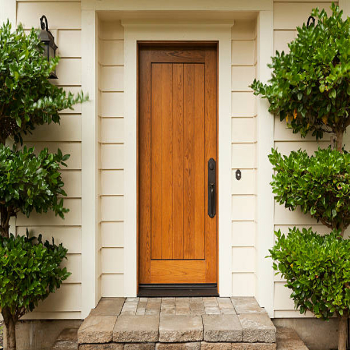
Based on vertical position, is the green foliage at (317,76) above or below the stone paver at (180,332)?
above

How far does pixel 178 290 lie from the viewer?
9.29 feet

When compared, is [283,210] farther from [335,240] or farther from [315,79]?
[315,79]

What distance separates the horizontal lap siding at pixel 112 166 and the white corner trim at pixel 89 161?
0.52ft

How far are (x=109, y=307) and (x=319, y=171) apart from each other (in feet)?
5.91

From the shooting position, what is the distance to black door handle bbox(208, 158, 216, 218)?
2838mm

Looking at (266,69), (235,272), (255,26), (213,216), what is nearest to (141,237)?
(213,216)

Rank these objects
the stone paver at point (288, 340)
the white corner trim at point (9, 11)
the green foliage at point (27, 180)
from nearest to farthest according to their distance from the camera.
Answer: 1. the green foliage at point (27, 180)
2. the stone paver at point (288, 340)
3. the white corner trim at point (9, 11)

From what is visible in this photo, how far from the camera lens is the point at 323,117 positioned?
92.3 inches

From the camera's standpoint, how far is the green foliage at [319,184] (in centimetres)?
213

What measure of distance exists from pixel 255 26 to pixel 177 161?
4.19 ft

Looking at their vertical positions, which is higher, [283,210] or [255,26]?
[255,26]

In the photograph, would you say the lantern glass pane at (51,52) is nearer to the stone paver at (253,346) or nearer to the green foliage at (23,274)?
the green foliage at (23,274)

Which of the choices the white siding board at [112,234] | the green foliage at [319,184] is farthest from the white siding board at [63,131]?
the green foliage at [319,184]

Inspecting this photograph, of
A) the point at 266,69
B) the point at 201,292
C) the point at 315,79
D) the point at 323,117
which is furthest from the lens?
the point at 201,292
